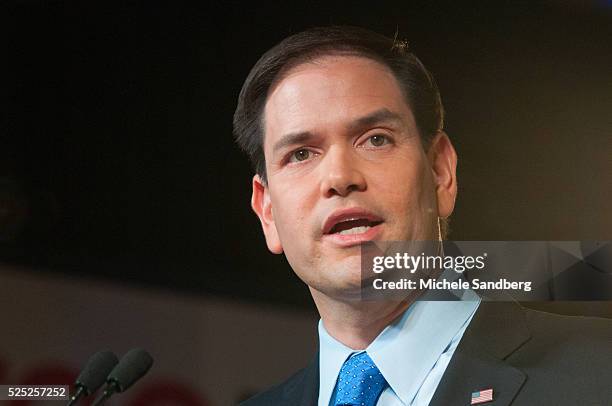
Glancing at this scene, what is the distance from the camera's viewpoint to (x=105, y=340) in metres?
3.07

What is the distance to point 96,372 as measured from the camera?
2635 millimetres

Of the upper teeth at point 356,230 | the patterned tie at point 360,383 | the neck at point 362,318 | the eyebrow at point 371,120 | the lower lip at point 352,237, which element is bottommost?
the patterned tie at point 360,383

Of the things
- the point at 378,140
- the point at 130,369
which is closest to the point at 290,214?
the point at 378,140

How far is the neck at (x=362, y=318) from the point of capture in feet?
8.64

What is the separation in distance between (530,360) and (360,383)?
0.43 meters

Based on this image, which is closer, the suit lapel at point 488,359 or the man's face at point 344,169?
the suit lapel at point 488,359

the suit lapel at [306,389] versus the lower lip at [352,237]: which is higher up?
the lower lip at [352,237]

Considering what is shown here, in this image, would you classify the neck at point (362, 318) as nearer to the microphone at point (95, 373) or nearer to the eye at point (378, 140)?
the eye at point (378, 140)

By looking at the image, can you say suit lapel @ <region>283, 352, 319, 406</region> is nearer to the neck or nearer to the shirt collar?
the shirt collar

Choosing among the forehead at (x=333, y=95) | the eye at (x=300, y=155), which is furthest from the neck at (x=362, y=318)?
the forehead at (x=333, y=95)

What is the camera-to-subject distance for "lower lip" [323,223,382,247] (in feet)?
Answer: 8.56

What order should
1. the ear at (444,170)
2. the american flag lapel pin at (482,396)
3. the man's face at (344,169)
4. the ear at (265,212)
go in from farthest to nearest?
the ear at (265,212) → the ear at (444,170) → the man's face at (344,169) → the american flag lapel pin at (482,396)

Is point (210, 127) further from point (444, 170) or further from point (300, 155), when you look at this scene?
point (444, 170)

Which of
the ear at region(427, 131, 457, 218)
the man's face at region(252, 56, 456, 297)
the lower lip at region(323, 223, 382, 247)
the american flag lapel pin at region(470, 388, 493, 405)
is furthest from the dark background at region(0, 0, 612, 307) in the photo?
the american flag lapel pin at region(470, 388, 493, 405)
